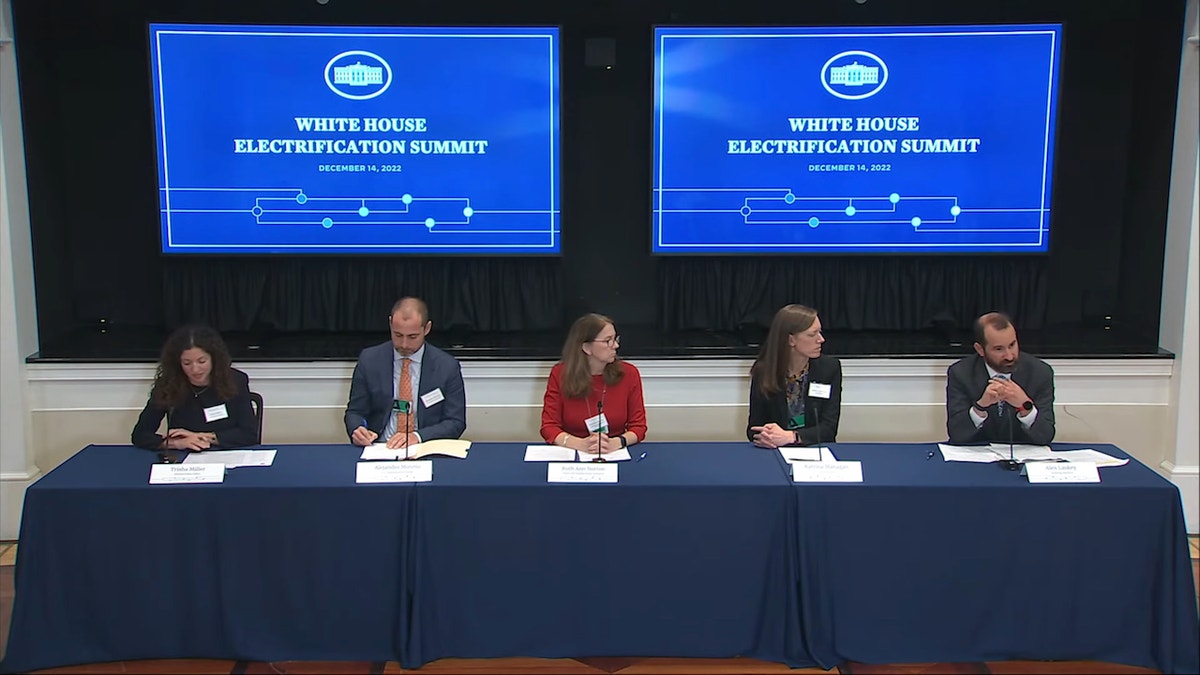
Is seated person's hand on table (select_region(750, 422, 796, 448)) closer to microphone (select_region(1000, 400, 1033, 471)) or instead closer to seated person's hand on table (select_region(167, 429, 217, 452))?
microphone (select_region(1000, 400, 1033, 471))

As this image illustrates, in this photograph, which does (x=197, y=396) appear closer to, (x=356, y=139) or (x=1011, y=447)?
(x=356, y=139)

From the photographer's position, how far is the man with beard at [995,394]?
10.1 feet

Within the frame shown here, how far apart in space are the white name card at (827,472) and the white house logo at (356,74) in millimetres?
2582

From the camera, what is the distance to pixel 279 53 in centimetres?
412

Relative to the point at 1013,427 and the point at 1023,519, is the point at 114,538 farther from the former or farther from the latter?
the point at 1013,427

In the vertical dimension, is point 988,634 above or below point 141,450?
below

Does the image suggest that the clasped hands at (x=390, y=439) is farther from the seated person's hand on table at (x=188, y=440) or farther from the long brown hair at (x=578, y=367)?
the long brown hair at (x=578, y=367)

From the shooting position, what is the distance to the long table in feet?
8.71

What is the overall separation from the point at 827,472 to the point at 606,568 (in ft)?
2.30

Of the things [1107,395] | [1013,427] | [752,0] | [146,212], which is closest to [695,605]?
[1013,427]

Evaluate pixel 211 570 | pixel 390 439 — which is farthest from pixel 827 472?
pixel 211 570

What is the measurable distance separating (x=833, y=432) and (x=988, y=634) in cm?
87

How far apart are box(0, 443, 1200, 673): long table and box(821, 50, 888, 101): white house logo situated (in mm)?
2128

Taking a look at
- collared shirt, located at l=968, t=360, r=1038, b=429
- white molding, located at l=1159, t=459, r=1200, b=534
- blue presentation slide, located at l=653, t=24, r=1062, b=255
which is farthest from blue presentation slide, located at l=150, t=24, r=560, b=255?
white molding, located at l=1159, t=459, r=1200, b=534
